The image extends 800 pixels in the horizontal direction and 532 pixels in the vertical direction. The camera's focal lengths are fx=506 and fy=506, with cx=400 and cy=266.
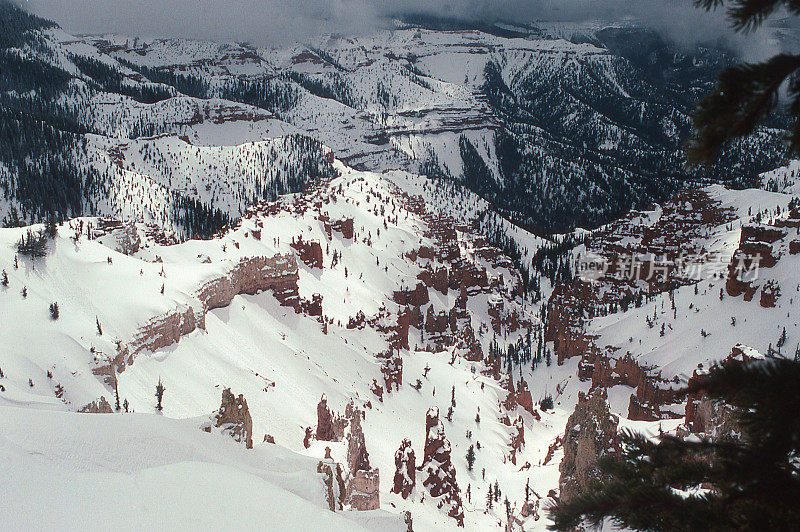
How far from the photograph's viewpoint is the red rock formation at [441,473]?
38531mm

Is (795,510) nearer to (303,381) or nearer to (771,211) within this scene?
(303,381)

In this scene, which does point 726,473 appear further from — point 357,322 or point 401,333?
point 401,333

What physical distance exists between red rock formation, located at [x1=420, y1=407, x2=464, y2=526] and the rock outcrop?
315 inches

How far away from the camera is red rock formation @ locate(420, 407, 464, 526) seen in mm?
38531

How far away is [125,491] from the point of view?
923cm

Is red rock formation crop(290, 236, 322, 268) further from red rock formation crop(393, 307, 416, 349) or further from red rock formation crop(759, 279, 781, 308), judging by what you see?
red rock formation crop(759, 279, 781, 308)

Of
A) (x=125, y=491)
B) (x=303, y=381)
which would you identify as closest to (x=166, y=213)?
(x=303, y=381)

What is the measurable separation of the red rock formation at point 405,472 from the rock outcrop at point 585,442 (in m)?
10.7

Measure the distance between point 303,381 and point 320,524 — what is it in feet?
115

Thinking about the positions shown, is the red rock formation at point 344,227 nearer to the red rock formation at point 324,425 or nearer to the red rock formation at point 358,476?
the red rock formation at point 358,476

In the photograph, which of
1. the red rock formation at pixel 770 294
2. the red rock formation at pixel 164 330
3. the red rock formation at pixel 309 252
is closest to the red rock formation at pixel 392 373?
the red rock formation at pixel 164 330

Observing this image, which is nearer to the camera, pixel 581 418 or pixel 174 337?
pixel 174 337

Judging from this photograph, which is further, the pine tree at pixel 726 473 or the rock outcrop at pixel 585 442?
the rock outcrop at pixel 585 442

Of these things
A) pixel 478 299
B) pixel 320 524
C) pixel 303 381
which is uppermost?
pixel 320 524
